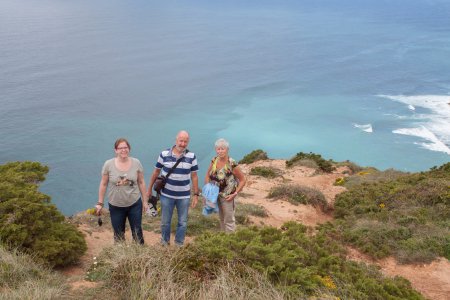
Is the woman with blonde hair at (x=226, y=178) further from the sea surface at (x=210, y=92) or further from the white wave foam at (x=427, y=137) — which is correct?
the white wave foam at (x=427, y=137)

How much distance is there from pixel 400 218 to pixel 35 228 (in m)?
8.74

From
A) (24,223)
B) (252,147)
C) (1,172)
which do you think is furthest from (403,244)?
(252,147)

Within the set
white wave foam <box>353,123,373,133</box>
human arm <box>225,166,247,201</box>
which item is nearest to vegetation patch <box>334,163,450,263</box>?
human arm <box>225,166,247,201</box>

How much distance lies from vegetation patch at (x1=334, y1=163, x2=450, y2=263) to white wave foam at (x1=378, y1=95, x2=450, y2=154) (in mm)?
26739

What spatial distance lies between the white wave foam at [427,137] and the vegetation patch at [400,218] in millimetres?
24898

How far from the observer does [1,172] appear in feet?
31.6

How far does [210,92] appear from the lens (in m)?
57.5

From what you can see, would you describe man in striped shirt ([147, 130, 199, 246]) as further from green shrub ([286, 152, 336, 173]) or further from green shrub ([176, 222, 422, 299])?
green shrub ([286, 152, 336, 173])

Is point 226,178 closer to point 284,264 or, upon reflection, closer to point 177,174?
point 177,174

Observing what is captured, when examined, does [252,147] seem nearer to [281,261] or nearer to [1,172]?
[1,172]

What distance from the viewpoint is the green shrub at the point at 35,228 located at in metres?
6.62

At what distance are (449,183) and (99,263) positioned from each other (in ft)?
36.3

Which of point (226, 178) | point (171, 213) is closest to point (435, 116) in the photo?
point (226, 178)

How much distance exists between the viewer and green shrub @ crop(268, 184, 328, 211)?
14.0 metres
